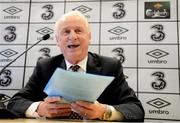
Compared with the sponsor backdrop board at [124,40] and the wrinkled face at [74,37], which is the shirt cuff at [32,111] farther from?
the sponsor backdrop board at [124,40]

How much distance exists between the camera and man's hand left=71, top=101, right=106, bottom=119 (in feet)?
3.86

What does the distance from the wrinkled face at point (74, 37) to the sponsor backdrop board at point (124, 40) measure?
28.8 inches

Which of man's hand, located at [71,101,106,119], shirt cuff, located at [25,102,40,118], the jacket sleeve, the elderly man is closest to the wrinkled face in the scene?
the elderly man

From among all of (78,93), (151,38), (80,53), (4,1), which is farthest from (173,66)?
(4,1)

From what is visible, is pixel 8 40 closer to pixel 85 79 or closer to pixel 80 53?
pixel 80 53

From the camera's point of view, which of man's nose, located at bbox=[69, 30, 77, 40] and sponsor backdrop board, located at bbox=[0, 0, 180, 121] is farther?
sponsor backdrop board, located at bbox=[0, 0, 180, 121]

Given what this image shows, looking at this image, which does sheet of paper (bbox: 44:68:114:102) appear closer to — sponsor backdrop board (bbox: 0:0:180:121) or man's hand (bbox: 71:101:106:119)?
man's hand (bbox: 71:101:106:119)

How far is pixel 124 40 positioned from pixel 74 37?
2.69 feet

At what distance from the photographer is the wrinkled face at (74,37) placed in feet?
5.45

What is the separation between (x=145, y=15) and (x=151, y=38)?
21 cm

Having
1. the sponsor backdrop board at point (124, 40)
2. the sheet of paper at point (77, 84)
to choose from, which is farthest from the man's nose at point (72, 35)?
the sponsor backdrop board at point (124, 40)

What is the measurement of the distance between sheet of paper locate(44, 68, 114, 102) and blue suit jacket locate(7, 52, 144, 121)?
14.1 inches

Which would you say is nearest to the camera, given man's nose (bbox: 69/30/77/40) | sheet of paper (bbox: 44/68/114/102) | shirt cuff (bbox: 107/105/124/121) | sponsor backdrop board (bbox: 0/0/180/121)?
sheet of paper (bbox: 44/68/114/102)

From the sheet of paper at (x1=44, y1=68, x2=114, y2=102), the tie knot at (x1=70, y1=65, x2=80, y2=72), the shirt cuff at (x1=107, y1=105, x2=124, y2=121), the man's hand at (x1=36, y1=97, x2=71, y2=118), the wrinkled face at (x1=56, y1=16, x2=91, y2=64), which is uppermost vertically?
the wrinkled face at (x1=56, y1=16, x2=91, y2=64)
